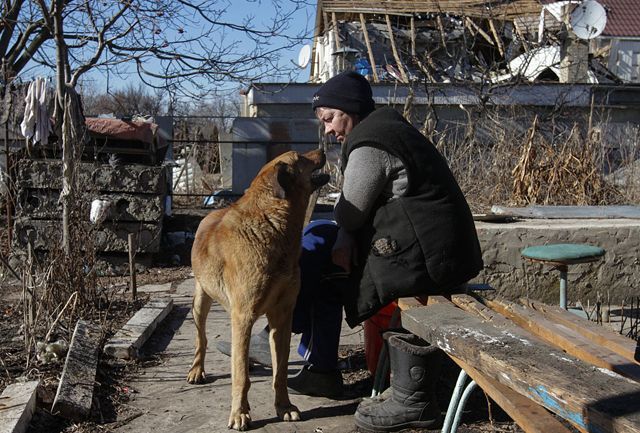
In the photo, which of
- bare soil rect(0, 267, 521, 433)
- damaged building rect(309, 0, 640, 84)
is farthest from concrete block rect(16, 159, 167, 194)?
damaged building rect(309, 0, 640, 84)

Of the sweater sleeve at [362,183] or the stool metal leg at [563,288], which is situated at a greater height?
Result: the sweater sleeve at [362,183]

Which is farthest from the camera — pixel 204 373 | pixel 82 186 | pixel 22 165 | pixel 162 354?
pixel 22 165

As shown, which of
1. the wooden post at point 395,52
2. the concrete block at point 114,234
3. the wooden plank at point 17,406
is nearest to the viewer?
the wooden plank at point 17,406

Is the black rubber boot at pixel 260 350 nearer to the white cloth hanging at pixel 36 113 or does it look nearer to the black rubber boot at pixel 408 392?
the black rubber boot at pixel 408 392

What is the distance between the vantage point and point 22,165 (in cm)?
873

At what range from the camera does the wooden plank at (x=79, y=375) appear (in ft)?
11.9

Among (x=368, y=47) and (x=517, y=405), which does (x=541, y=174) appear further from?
(x=368, y=47)

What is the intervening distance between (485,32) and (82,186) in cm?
1757

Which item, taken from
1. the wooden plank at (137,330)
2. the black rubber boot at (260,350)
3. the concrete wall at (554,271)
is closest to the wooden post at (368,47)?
the concrete wall at (554,271)

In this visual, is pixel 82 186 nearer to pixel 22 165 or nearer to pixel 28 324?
pixel 28 324

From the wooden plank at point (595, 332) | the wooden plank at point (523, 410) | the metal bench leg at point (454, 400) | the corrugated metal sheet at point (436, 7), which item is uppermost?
the corrugated metal sheet at point (436, 7)

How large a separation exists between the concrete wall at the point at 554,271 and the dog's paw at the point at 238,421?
344 cm

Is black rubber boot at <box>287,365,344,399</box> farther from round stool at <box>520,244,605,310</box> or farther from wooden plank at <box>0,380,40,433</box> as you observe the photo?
round stool at <box>520,244,605,310</box>

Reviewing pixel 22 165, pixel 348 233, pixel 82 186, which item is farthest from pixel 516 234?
pixel 22 165
